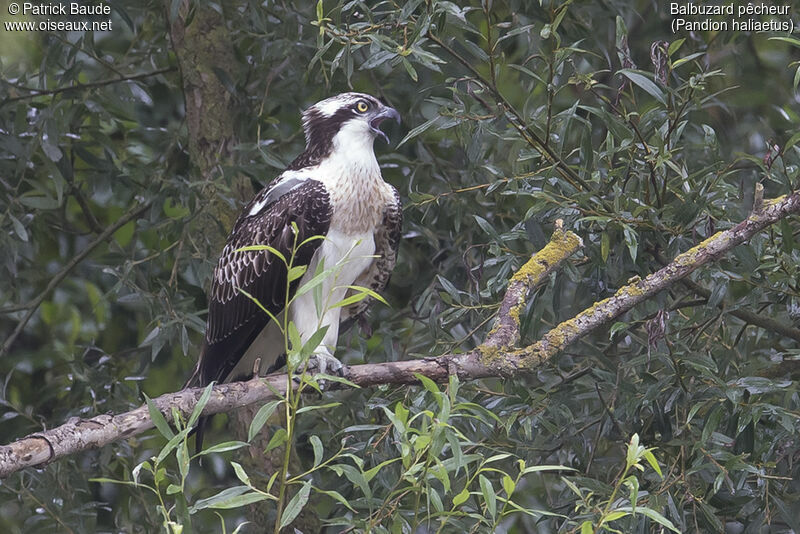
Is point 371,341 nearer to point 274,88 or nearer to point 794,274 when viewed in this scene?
point 274,88

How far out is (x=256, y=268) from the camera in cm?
414

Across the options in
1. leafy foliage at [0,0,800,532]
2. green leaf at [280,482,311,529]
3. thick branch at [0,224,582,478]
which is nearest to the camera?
green leaf at [280,482,311,529]

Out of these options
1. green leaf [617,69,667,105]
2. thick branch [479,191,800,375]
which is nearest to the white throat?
thick branch [479,191,800,375]

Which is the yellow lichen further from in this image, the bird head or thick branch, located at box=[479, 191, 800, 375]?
the bird head

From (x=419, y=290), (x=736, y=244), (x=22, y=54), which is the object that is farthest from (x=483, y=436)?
(x=22, y=54)

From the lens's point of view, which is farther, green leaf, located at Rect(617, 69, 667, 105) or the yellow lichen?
the yellow lichen

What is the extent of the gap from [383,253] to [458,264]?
1.23ft

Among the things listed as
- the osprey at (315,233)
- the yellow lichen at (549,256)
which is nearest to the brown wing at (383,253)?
the osprey at (315,233)

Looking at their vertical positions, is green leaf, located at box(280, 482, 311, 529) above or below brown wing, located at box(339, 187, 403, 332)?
above

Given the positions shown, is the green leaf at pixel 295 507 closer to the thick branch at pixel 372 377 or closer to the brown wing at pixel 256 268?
the thick branch at pixel 372 377

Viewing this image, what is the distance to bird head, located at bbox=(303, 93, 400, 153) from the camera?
4.22 metres

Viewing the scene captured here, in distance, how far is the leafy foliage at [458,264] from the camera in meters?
3.17

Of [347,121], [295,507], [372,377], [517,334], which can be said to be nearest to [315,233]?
[347,121]

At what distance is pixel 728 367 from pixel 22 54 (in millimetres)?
3388
